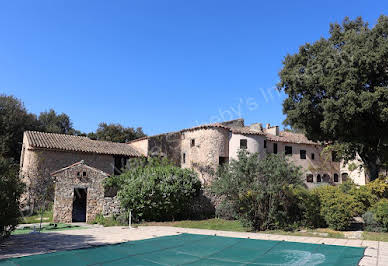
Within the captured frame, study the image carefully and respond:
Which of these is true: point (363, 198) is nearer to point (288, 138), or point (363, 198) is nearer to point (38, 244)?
point (38, 244)

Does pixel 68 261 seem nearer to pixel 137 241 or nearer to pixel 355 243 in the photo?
pixel 137 241

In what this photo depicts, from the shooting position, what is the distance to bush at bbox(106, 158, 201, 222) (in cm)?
1570

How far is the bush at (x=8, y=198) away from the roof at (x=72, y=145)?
41.8 feet

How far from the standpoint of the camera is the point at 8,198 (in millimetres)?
9023

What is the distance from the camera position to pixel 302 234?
12.0 m

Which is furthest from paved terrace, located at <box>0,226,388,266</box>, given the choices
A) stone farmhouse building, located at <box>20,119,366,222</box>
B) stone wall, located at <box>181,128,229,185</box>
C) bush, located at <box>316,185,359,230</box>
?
stone wall, located at <box>181,128,229,185</box>

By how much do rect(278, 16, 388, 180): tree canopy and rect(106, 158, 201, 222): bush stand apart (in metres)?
8.54

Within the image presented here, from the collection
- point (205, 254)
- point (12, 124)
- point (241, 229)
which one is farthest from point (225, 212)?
point (12, 124)

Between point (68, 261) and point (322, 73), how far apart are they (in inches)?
663

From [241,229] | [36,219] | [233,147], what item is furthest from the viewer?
[233,147]

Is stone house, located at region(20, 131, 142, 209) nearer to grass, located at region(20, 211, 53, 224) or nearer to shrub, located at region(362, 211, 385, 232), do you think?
grass, located at region(20, 211, 53, 224)

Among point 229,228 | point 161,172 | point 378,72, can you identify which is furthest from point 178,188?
point 378,72

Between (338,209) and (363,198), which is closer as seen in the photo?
(338,209)

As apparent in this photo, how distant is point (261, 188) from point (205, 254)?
5.40 metres
